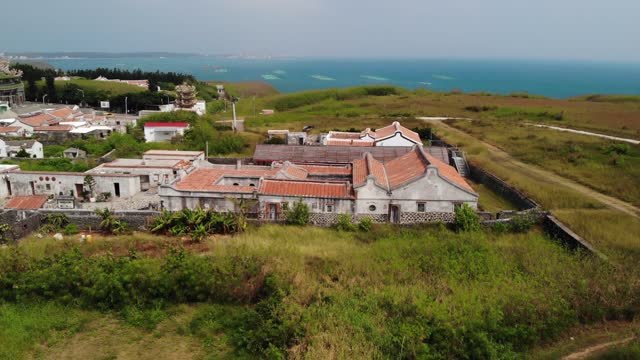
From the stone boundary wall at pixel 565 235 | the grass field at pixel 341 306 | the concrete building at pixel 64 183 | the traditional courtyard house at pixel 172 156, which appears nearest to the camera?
the grass field at pixel 341 306

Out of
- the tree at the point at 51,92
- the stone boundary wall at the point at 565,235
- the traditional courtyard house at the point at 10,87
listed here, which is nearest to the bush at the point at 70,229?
the stone boundary wall at the point at 565,235

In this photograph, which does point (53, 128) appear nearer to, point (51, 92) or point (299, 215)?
point (51, 92)

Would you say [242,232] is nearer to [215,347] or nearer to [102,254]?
[102,254]

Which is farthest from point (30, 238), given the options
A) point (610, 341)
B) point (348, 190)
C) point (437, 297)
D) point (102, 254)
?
point (610, 341)

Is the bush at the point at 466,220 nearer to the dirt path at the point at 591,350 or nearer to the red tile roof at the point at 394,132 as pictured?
the dirt path at the point at 591,350

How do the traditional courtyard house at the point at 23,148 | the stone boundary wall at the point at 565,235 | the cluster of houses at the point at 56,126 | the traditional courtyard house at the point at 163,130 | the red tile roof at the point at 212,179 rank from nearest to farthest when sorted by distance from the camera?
the stone boundary wall at the point at 565,235 → the red tile roof at the point at 212,179 → the traditional courtyard house at the point at 23,148 → the traditional courtyard house at the point at 163,130 → the cluster of houses at the point at 56,126

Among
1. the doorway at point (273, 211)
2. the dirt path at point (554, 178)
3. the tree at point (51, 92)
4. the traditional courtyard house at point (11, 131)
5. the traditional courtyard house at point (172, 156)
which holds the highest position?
the tree at point (51, 92)

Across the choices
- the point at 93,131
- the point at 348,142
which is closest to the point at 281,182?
the point at 348,142
